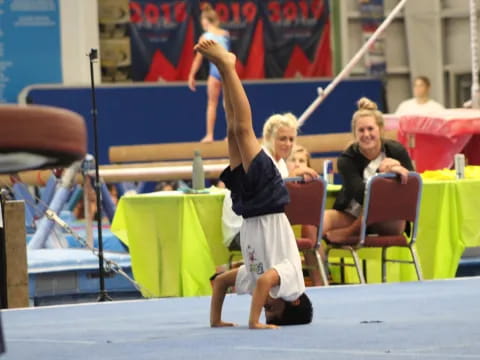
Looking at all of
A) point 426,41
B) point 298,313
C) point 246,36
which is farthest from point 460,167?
point 426,41

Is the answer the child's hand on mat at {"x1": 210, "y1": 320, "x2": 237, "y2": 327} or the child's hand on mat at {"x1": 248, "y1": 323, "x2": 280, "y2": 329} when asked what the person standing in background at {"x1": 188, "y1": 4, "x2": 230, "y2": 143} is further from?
the child's hand on mat at {"x1": 248, "y1": 323, "x2": 280, "y2": 329}

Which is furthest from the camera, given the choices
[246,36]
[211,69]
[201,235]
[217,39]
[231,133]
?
[246,36]

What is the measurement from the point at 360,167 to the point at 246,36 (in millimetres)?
7846

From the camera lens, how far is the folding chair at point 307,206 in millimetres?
6387

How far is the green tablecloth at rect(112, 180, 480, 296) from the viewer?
657 cm

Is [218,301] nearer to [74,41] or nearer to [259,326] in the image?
[259,326]

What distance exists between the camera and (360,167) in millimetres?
6688

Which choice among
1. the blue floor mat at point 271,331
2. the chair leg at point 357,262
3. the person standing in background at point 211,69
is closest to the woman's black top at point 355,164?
the chair leg at point 357,262

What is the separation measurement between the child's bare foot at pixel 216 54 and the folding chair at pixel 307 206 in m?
2.32

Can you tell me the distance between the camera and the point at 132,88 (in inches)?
531

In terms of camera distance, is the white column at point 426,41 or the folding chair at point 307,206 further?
the white column at point 426,41

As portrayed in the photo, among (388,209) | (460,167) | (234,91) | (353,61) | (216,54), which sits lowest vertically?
(388,209)

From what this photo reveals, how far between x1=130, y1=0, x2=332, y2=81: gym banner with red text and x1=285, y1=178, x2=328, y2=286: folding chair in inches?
304

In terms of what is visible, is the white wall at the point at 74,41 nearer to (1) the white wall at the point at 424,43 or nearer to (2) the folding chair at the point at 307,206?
(1) the white wall at the point at 424,43
